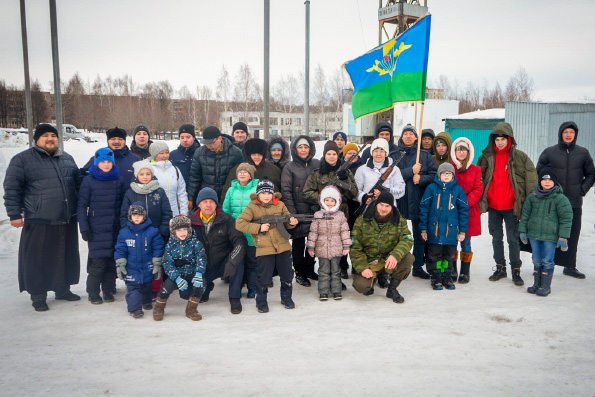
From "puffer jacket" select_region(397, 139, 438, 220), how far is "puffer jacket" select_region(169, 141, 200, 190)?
3.01 m

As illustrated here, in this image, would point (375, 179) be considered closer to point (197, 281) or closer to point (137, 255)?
point (197, 281)

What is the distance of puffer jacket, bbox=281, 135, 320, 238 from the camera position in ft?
18.0

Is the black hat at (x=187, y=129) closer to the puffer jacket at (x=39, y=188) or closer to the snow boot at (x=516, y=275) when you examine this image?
the puffer jacket at (x=39, y=188)

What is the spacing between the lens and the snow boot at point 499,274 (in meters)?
5.78

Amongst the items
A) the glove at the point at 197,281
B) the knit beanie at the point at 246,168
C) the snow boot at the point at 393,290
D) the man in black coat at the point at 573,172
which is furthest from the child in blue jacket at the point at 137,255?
the man in black coat at the point at 573,172

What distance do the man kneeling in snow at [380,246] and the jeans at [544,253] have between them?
4.96ft

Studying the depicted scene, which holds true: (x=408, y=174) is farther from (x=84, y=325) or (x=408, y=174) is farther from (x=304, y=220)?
(x=84, y=325)

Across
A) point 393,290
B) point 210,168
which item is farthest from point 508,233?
point 210,168

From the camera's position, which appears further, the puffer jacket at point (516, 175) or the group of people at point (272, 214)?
the puffer jacket at point (516, 175)

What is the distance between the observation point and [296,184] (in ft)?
18.3

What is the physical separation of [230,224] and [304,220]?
86cm

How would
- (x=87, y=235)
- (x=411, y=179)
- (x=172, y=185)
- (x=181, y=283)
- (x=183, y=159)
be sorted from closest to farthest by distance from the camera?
(x=181, y=283) < (x=87, y=235) < (x=172, y=185) < (x=411, y=179) < (x=183, y=159)

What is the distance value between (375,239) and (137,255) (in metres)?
2.68

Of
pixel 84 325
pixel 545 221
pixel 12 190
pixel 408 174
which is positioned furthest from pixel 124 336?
pixel 545 221
